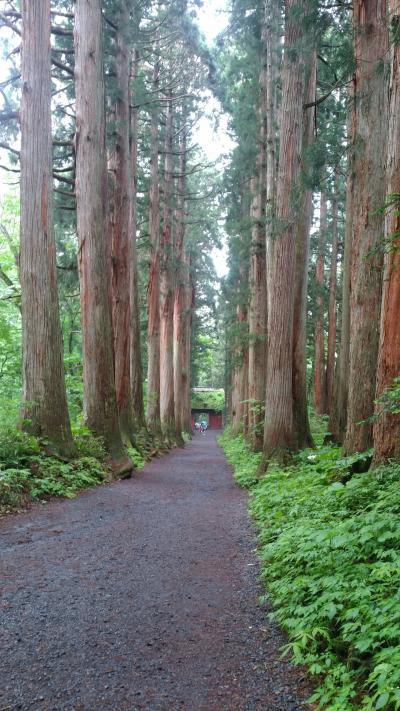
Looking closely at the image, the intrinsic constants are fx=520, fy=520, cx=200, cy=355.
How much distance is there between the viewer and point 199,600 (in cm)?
393

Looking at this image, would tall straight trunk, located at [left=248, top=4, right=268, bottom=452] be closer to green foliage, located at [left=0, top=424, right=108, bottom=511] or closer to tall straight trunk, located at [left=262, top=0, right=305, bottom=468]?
tall straight trunk, located at [left=262, top=0, right=305, bottom=468]

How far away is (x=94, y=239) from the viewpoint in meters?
10.6

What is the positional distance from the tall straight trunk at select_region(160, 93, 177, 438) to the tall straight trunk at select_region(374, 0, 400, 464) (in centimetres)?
1630

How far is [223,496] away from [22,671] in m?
6.34

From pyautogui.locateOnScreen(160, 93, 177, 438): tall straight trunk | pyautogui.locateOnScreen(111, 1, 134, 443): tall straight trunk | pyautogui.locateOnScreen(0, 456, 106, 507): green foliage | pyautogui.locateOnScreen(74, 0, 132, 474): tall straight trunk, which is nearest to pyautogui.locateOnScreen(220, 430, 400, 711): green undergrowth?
pyautogui.locateOnScreen(0, 456, 106, 507): green foliage

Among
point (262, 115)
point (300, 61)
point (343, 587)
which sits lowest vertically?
point (343, 587)

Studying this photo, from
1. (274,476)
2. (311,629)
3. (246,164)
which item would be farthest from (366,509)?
(246,164)

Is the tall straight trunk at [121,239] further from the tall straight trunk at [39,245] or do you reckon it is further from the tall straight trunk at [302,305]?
the tall straight trunk at [39,245]

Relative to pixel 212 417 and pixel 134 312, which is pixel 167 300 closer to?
pixel 134 312

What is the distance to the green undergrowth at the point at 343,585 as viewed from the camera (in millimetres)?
2492

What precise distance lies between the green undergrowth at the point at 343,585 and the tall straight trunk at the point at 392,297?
0.40 metres

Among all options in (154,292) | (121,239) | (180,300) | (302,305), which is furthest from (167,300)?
(302,305)

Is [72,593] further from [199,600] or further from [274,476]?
[274,476]

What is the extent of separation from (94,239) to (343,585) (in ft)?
28.9
